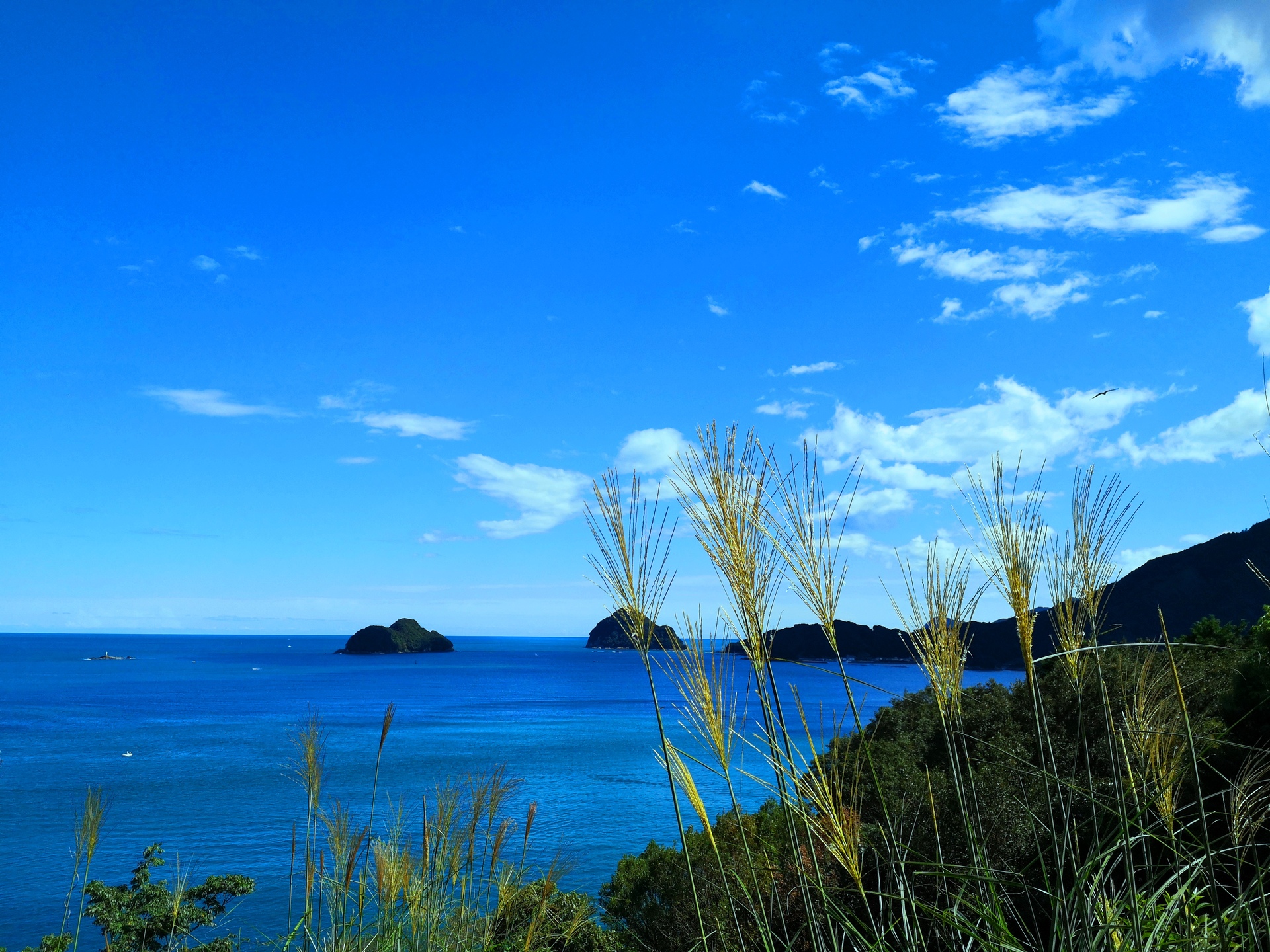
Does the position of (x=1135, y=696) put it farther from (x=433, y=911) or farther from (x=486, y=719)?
(x=486, y=719)

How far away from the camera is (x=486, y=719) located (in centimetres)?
6194

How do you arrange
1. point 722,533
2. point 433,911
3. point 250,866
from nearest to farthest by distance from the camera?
1. point 722,533
2. point 433,911
3. point 250,866

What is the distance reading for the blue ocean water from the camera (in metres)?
25.9

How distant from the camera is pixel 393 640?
150000 millimetres

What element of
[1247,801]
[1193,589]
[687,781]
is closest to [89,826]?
[687,781]

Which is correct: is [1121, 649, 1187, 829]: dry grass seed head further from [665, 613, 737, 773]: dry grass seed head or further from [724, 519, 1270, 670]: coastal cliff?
[724, 519, 1270, 670]: coastal cliff

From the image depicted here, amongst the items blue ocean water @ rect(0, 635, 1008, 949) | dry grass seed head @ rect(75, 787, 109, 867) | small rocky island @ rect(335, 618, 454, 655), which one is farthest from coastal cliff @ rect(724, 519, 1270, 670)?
small rocky island @ rect(335, 618, 454, 655)

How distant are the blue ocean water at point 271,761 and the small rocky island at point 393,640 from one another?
46.6 m

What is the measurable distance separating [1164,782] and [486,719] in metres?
63.3

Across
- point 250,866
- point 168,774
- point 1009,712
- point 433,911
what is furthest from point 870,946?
point 168,774

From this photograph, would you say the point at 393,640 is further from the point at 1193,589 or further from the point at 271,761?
the point at 1193,589

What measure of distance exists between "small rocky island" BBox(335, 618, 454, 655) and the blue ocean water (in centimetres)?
4656

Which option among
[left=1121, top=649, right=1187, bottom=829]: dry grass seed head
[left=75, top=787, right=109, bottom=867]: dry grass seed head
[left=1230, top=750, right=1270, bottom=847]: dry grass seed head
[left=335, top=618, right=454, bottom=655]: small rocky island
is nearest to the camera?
[left=1230, top=750, right=1270, bottom=847]: dry grass seed head

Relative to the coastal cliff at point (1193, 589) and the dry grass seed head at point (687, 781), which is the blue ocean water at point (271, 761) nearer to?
the dry grass seed head at point (687, 781)
